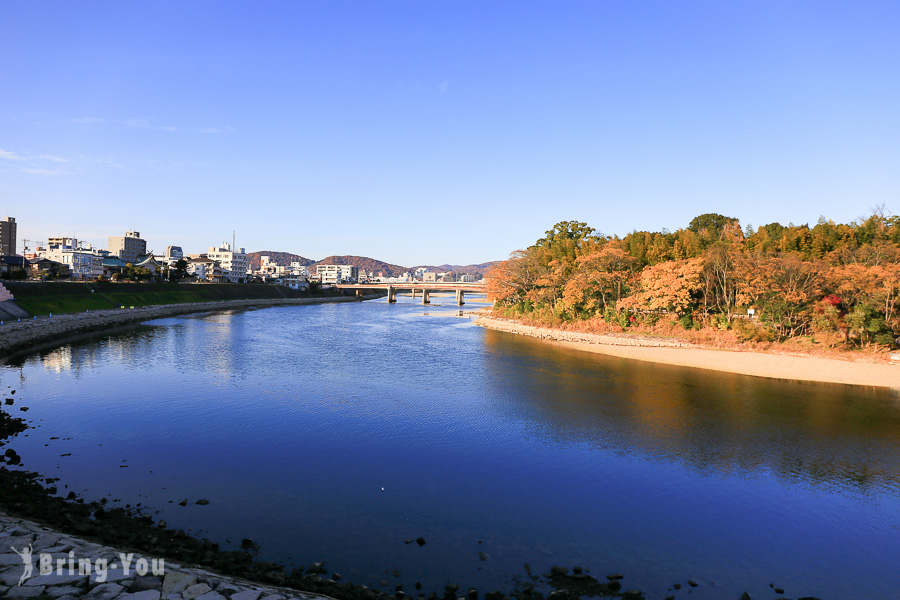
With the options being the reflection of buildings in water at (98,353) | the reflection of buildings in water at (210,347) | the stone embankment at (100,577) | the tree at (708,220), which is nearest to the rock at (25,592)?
the stone embankment at (100,577)

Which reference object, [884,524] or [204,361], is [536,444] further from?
[204,361]

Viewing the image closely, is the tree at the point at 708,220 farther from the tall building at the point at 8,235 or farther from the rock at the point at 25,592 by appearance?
the tall building at the point at 8,235

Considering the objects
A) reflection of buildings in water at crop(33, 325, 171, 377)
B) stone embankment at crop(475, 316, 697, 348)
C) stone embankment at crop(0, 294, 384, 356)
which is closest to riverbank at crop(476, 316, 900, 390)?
stone embankment at crop(475, 316, 697, 348)

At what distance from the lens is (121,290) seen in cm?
5684

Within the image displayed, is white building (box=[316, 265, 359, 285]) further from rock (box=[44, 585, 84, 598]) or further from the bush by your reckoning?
rock (box=[44, 585, 84, 598])

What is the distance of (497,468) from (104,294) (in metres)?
56.5

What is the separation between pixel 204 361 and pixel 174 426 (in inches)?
510

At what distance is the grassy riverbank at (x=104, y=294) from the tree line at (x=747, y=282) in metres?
44.7

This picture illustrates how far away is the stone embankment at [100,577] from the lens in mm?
5508

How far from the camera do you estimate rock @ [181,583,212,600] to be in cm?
561

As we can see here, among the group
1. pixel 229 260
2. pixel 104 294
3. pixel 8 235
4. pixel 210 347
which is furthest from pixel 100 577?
pixel 8 235

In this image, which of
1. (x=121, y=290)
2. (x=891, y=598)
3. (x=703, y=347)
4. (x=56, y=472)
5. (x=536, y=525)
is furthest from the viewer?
(x=121, y=290)

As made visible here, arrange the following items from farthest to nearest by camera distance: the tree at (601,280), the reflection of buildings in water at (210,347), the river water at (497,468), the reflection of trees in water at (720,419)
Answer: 1. the tree at (601,280)
2. the reflection of buildings in water at (210,347)
3. the reflection of trees in water at (720,419)
4. the river water at (497,468)

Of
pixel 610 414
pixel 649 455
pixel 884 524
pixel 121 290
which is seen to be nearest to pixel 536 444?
pixel 649 455
